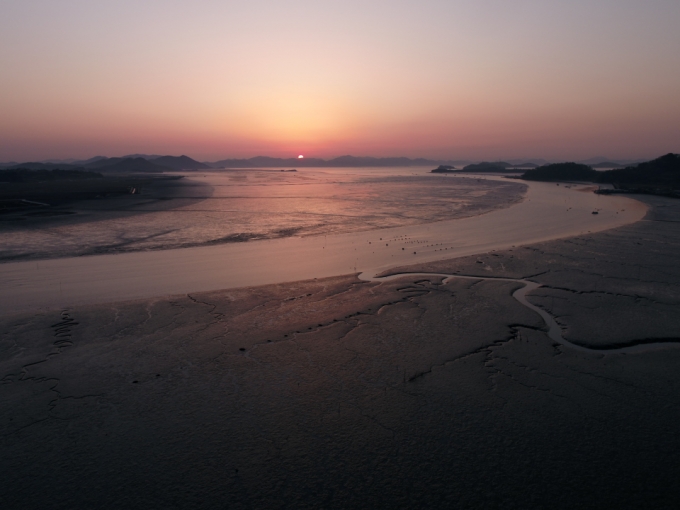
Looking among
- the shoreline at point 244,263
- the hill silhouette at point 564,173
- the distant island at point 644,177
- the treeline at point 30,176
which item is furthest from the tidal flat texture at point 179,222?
the hill silhouette at point 564,173

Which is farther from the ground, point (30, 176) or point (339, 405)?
point (30, 176)

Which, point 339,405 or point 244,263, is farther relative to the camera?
point 244,263

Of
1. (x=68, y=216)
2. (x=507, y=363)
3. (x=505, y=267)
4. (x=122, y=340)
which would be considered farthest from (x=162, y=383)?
(x=68, y=216)

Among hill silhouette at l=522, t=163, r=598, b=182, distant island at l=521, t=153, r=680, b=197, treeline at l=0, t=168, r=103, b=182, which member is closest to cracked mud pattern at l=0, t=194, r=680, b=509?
distant island at l=521, t=153, r=680, b=197

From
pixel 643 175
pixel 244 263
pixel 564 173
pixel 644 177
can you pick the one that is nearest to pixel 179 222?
pixel 244 263

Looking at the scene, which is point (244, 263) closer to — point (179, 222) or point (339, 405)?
point (339, 405)

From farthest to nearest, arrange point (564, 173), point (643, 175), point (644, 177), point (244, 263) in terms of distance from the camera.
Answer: point (564, 173), point (643, 175), point (644, 177), point (244, 263)

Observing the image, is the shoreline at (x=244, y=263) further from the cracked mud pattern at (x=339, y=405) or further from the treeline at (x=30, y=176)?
the treeline at (x=30, y=176)

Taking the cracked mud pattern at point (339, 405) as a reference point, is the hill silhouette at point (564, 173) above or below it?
above
